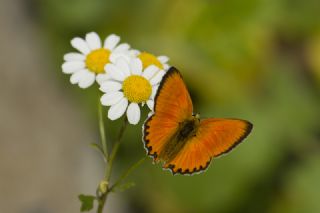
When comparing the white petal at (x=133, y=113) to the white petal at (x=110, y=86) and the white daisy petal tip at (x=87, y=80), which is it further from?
the white daisy petal tip at (x=87, y=80)

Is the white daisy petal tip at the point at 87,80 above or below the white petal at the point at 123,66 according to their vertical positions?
below

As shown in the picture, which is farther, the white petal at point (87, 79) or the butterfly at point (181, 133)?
the white petal at point (87, 79)

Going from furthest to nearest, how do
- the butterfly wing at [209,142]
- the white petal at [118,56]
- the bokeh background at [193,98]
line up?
1. the bokeh background at [193,98]
2. the white petal at [118,56]
3. the butterfly wing at [209,142]

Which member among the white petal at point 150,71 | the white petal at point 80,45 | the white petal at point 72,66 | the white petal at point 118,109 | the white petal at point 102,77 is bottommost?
the white petal at point 118,109

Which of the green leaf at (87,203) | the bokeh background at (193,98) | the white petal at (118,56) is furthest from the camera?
the bokeh background at (193,98)

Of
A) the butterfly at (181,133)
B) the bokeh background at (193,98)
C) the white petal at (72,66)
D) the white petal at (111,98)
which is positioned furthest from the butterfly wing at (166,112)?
the bokeh background at (193,98)

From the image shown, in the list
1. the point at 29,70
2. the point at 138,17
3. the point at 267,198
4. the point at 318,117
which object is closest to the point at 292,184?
the point at 267,198

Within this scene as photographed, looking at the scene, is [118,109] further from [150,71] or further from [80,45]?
[80,45]
